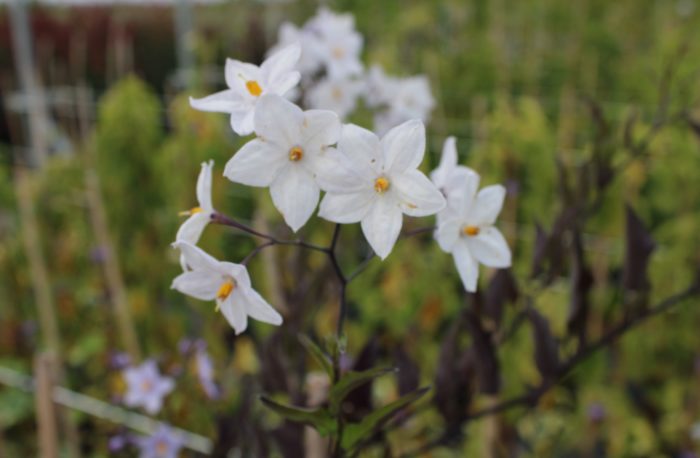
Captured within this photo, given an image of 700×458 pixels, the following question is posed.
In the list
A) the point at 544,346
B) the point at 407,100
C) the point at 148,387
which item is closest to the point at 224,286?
the point at 544,346

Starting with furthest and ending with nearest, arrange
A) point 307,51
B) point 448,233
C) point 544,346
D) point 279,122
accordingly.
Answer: point 307,51, point 544,346, point 448,233, point 279,122

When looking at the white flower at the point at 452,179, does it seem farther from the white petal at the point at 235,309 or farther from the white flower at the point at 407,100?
the white flower at the point at 407,100

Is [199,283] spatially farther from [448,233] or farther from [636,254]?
[636,254]

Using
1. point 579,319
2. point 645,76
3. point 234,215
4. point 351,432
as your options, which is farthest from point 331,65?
point 645,76

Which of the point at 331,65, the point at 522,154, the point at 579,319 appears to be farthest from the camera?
the point at 522,154

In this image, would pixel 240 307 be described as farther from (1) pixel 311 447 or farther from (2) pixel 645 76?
(2) pixel 645 76

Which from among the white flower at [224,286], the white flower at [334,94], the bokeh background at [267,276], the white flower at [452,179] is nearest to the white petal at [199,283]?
the white flower at [224,286]

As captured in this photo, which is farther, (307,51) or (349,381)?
(307,51)
